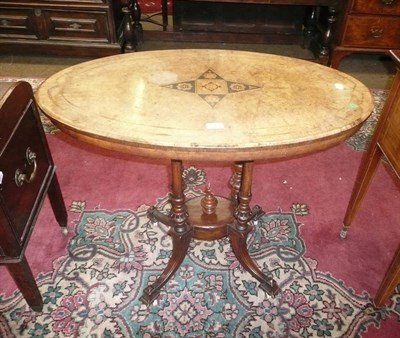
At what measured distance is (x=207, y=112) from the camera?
120 cm

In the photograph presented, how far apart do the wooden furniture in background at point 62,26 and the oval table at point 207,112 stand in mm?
1678

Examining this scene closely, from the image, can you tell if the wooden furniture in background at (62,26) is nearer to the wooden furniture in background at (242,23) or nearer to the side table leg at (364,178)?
the wooden furniture in background at (242,23)

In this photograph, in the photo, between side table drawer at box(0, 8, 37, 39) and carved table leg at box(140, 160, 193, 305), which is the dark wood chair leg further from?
side table drawer at box(0, 8, 37, 39)

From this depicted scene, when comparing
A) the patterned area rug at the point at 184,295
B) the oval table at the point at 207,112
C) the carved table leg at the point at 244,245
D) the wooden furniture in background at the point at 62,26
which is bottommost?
the patterned area rug at the point at 184,295

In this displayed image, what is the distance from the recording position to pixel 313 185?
2.17 meters

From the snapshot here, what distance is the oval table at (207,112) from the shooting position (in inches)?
42.8

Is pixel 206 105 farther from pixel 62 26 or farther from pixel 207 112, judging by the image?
pixel 62 26

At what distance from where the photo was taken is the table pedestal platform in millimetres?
1438

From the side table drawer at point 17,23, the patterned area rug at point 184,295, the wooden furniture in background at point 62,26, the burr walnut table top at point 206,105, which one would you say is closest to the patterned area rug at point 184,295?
the patterned area rug at point 184,295

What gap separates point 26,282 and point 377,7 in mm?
2992

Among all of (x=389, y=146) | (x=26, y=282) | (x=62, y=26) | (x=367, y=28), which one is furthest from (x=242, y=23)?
(x=26, y=282)

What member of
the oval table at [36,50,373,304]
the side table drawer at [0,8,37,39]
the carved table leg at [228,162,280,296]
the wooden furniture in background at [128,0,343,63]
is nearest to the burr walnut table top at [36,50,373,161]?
the oval table at [36,50,373,304]

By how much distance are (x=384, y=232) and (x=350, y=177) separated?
0.46 metres

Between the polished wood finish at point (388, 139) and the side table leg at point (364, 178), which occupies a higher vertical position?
the polished wood finish at point (388, 139)
